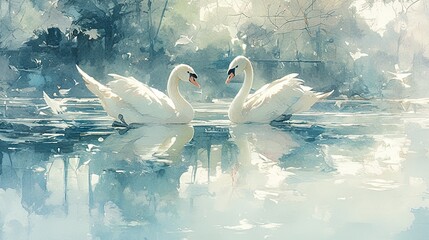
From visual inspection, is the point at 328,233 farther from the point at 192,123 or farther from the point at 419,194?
the point at 192,123

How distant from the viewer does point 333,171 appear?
2.77 m

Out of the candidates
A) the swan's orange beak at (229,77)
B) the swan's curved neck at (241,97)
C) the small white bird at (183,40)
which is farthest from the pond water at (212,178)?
the small white bird at (183,40)

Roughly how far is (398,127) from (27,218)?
6.89 feet

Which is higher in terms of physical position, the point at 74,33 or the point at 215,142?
the point at 74,33

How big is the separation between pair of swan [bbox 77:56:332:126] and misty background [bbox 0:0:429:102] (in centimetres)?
16

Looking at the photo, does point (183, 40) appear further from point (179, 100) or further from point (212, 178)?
point (212, 178)

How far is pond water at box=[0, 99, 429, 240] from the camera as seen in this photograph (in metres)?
2.13

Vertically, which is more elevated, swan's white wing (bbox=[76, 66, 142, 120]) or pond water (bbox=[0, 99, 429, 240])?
swan's white wing (bbox=[76, 66, 142, 120])

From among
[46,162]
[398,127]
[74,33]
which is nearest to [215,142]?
[46,162]

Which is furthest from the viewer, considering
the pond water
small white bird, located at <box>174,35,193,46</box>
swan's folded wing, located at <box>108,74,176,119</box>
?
small white bird, located at <box>174,35,193,46</box>

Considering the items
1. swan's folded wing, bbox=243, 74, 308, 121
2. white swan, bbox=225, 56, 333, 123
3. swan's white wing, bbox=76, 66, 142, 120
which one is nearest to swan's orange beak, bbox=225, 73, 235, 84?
white swan, bbox=225, 56, 333, 123

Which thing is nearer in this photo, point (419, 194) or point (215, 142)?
point (419, 194)

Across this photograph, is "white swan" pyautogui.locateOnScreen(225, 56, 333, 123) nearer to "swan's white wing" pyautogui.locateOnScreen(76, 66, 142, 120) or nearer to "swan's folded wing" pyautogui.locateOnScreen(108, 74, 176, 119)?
A: "swan's folded wing" pyautogui.locateOnScreen(108, 74, 176, 119)

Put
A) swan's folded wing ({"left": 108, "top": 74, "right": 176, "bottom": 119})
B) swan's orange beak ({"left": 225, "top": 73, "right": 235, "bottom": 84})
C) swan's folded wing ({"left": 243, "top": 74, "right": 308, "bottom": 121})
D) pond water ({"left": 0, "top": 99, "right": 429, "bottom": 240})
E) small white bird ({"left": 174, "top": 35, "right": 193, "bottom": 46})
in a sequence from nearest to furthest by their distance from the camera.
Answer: pond water ({"left": 0, "top": 99, "right": 429, "bottom": 240})
swan's folded wing ({"left": 108, "top": 74, "right": 176, "bottom": 119})
swan's folded wing ({"left": 243, "top": 74, "right": 308, "bottom": 121})
swan's orange beak ({"left": 225, "top": 73, "right": 235, "bottom": 84})
small white bird ({"left": 174, "top": 35, "right": 193, "bottom": 46})
